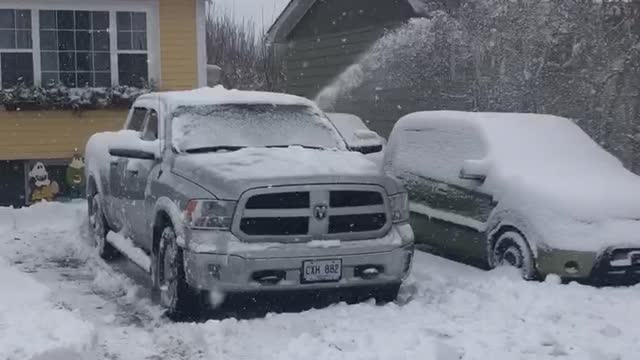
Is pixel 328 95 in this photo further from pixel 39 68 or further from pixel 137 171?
pixel 137 171

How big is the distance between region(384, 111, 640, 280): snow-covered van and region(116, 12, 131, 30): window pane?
22.1 feet

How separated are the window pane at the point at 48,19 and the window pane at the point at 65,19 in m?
0.08

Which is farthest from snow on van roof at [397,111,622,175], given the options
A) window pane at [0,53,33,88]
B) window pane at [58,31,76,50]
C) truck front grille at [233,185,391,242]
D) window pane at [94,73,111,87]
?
window pane at [0,53,33,88]

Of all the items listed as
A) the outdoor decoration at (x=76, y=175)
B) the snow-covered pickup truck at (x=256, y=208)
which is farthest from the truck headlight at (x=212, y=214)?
the outdoor decoration at (x=76, y=175)

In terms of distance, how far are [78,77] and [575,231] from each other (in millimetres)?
10067

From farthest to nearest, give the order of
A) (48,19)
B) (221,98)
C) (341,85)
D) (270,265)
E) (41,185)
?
(341,85), (48,19), (41,185), (221,98), (270,265)

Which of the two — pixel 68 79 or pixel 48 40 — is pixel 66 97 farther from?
pixel 48 40

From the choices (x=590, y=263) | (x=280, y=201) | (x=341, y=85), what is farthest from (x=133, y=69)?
(x=590, y=263)

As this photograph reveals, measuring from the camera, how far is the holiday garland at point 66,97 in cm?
1427

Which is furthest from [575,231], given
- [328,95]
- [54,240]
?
[328,95]

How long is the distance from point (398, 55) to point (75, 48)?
590 cm

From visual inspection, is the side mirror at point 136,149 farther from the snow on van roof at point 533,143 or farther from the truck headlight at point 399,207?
the snow on van roof at point 533,143

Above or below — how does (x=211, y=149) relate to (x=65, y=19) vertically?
below

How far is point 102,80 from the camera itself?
15031mm
